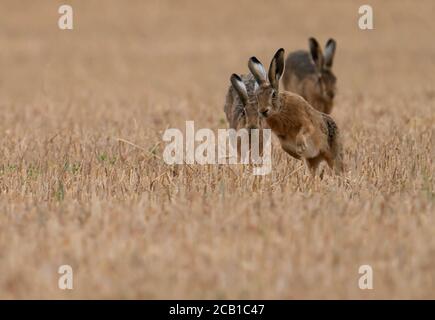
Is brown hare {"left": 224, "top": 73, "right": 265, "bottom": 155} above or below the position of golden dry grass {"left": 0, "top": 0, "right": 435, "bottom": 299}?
Answer: above

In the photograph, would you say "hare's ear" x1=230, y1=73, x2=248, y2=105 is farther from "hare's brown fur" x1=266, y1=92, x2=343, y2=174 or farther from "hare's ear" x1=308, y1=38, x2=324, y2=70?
"hare's ear" x1=308, y1=38, x2=324, y2=70

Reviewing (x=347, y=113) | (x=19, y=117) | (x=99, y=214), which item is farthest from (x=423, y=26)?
(x=99, y=214)

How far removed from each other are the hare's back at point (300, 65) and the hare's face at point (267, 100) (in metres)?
5.28

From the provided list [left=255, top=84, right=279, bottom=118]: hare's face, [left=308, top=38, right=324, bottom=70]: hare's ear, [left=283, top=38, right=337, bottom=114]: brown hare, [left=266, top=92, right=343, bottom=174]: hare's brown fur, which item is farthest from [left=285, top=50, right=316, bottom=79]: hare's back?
[left=255, top=84, right=279, bottom=118]: hare's face

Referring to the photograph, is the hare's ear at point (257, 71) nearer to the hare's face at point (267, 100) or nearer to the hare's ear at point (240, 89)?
the hare's face at point (267, 100)

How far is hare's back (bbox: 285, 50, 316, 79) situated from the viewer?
14.1 metres

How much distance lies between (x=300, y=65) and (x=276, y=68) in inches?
219

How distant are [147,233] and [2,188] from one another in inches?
96.4

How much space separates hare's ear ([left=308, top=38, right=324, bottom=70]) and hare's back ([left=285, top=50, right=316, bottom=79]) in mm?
564

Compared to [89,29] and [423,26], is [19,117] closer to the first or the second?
[89,29]

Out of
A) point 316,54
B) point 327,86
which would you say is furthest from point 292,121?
point 316,54

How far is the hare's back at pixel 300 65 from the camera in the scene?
1409cm

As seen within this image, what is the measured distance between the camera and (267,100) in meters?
8.63
